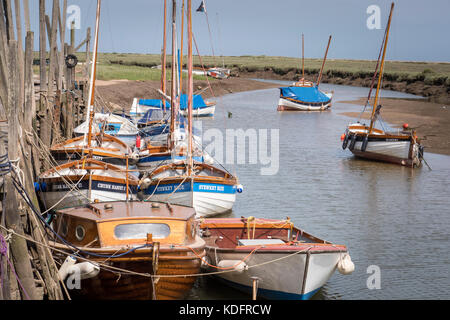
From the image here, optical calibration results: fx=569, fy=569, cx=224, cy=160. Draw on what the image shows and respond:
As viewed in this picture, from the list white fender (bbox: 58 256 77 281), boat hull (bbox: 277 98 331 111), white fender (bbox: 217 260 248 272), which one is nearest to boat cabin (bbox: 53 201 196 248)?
white fender (bbox: 58 256 77 281)

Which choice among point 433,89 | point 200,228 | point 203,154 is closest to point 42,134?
point 203,154

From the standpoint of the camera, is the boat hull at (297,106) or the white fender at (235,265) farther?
the boat hull at (297,106)

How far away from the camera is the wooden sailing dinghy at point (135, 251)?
36.8 feet

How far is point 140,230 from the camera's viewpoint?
1185cm

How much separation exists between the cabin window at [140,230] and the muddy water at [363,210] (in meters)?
2.60

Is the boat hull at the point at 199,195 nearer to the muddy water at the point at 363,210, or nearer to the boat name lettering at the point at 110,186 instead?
the boat name lettering at the point at 110,186

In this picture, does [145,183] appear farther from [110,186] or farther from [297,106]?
[297,106]

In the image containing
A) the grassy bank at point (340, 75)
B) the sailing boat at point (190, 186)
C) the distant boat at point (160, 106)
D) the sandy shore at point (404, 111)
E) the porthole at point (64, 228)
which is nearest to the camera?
the porthole at point (64, 228)

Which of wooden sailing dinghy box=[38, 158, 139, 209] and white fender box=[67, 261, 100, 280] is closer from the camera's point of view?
white fender box=[67, 261, 100, 280]

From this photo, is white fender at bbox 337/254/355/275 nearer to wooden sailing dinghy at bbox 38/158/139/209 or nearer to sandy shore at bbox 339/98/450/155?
wooden sailing dinghy at bbox 38/158/139/209

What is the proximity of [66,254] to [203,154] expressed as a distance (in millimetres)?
12078

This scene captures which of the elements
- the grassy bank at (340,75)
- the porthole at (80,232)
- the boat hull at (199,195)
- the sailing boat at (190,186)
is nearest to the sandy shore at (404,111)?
the grassy bank at (340,75)

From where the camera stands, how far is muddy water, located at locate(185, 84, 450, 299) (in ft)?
49.4
